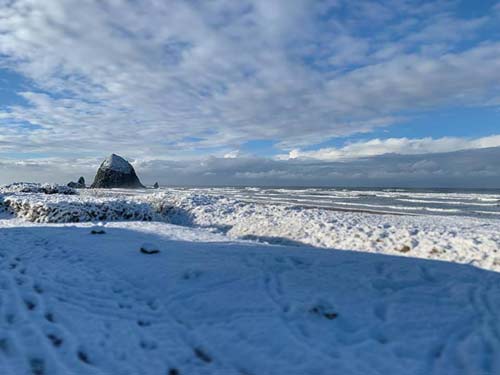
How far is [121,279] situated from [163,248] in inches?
94.2

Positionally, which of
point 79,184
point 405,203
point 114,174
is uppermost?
point 114,174

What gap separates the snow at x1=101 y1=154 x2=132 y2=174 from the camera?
233 feet

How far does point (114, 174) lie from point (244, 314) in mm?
72225

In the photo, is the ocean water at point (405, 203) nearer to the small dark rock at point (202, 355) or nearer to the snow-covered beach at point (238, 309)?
the snow-covered beach at point (238, 309)

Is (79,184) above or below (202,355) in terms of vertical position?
above

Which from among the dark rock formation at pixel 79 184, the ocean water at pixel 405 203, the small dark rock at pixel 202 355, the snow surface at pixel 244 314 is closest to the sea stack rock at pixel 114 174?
the dark rock formation at pixel 79 184

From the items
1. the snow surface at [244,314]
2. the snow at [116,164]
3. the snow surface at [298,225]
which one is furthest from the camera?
the snow at [116,164]

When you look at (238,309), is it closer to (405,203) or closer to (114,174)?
(405,203)

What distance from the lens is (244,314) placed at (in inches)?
195

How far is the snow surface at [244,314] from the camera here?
3.79 m

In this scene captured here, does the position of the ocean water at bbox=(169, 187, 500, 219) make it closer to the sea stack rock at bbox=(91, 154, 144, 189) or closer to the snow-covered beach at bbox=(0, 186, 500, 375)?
the snow-covered beach at bbox=(0, 186, 500, 375)

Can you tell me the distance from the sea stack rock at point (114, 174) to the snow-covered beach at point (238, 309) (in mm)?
64972

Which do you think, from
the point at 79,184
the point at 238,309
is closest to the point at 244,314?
the point at 238,309

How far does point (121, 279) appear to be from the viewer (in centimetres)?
639
